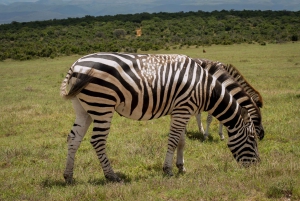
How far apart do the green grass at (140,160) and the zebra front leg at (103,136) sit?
207mm

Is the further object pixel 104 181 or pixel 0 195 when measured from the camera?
pixel 104 181

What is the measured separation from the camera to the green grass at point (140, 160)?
5.04 m

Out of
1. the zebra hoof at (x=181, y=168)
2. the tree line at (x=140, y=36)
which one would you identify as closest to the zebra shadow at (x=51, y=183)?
the zebra hoof at (x=181, y=168)

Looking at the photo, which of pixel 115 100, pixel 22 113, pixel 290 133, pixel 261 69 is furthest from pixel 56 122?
pixel 261 69

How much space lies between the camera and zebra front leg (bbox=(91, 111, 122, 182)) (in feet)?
20.0

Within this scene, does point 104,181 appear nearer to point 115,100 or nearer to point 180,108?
point 115,100

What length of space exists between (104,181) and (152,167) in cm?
115

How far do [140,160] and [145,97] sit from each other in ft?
5.85

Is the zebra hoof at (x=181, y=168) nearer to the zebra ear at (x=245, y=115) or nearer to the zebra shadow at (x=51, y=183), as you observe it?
the zebra ear at (x=245, y=115)

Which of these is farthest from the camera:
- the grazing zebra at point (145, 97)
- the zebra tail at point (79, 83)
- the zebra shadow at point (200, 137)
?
the zebra shadow at point (200, 137)

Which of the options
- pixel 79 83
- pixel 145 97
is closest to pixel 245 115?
pixel 145 97

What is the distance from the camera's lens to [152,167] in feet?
23.2

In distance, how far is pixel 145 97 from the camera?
6184 mm

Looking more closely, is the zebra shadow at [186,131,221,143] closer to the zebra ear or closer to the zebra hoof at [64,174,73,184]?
the zebra ear
